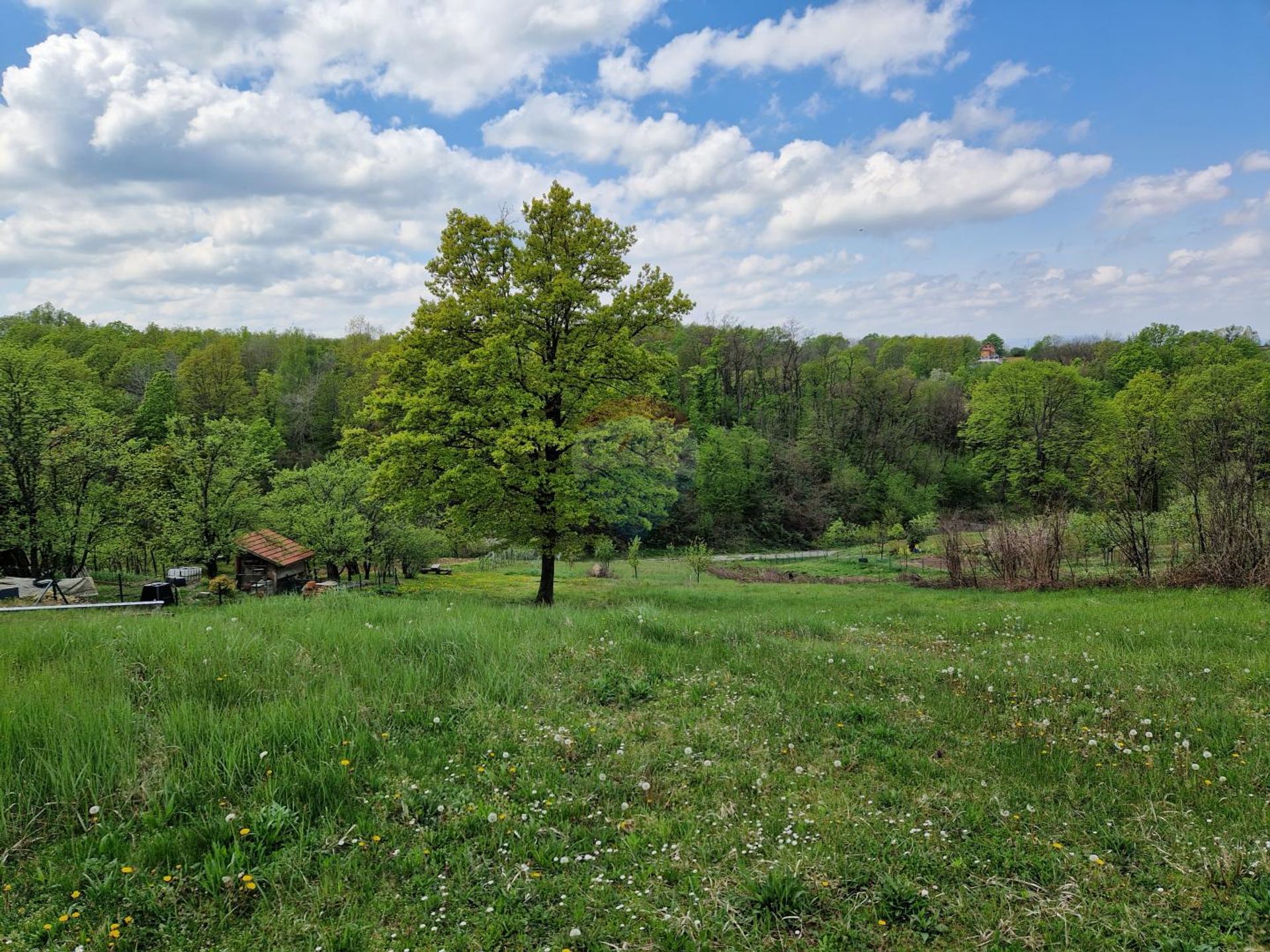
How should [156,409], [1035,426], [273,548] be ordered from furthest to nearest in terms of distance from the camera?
[1035,426]
[156,409]
[273,548]

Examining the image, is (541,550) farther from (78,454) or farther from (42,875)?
(78,454)

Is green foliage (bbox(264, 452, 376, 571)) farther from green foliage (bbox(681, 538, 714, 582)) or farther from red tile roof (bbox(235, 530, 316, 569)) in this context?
green foliage (bbox(681, 538, 714, 582))

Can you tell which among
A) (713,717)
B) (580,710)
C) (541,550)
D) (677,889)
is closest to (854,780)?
(713,717)

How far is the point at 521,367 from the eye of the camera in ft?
56.7

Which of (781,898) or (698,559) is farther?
(698,559)

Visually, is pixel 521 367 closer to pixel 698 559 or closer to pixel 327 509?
pixel 327 509

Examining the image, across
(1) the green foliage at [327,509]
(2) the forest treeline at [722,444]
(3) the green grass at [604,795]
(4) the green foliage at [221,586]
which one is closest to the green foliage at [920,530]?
(2) the forest treeline at [722,444]

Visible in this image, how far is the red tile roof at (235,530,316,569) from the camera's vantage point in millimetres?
25703

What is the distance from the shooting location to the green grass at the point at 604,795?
3582 millimetres

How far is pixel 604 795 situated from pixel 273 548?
26.7 meters

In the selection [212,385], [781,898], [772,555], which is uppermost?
[212,385]

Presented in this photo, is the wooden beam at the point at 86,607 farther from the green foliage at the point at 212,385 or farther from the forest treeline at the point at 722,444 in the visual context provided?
the green foliage at the point at 212,385

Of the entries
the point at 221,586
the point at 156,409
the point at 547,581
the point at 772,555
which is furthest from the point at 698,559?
the point at 156,409

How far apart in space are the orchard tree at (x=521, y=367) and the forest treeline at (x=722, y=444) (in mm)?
833
